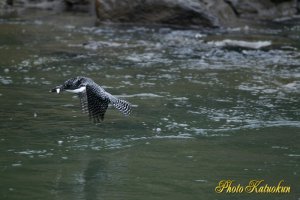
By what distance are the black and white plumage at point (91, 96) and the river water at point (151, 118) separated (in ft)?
0.93

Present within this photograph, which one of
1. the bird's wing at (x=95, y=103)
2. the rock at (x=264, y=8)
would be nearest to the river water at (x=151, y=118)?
the bird's wing at (x=95, y=103)

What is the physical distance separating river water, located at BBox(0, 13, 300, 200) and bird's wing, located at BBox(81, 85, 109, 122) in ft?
0.77

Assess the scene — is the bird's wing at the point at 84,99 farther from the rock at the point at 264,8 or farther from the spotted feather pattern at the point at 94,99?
the rock at the point at 264,8

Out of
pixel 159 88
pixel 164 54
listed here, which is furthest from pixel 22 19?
pixel 159 88

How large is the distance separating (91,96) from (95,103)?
106 mm

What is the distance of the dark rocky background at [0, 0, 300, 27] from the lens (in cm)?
1434

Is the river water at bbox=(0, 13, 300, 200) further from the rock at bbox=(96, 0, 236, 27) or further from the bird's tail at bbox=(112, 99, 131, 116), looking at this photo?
the rock at bbox=(96, 0, 236, 27)

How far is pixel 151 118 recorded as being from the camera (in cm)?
731

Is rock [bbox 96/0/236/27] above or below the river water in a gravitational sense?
above

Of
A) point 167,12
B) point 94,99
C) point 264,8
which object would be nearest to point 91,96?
point 94,99

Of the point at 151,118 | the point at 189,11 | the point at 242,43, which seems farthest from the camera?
the point at 189,11

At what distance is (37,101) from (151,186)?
10.2 feet

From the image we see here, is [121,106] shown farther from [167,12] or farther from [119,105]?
[167,12]

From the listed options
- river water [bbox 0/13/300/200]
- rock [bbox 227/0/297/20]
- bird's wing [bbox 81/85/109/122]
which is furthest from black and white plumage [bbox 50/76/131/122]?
rock [bbox 227/0/297/20]
